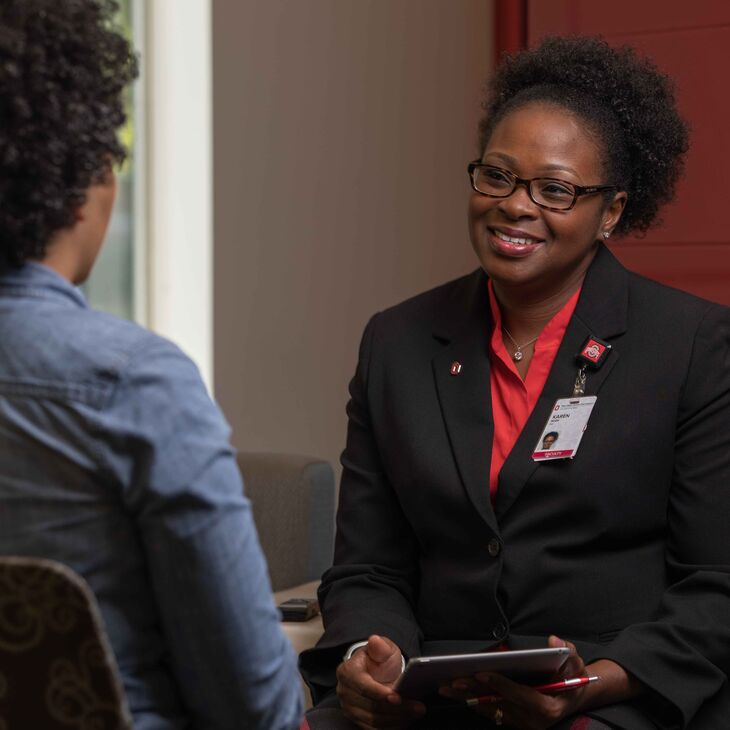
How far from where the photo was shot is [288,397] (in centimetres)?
354

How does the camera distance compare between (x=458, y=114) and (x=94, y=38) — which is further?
(x=458, y=114)

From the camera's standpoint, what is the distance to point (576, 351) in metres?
1.98

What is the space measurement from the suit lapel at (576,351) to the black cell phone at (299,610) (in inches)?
18.5

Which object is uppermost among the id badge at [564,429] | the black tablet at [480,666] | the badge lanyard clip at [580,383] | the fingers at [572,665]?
the badge lanyard clip at [580,383]

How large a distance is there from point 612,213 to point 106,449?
4.37ft

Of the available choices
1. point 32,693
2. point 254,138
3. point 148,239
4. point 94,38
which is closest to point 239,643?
point 32,693

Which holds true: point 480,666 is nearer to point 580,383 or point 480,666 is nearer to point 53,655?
point 580,383

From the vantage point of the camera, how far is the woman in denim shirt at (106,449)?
3.42 ft

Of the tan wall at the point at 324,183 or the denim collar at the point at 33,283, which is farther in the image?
the tan wall at the point at 324,183

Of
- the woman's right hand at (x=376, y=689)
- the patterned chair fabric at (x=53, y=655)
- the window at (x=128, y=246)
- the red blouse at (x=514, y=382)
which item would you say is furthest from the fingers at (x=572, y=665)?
the window at (x=128, y=246)

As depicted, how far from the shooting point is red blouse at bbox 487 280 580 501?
199 centimetres

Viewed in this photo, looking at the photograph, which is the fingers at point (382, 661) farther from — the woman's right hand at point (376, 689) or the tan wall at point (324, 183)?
the tan wall at point (324, 183)

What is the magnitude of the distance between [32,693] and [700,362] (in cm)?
131

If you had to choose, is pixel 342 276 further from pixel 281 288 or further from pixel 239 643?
pixel 239 643
